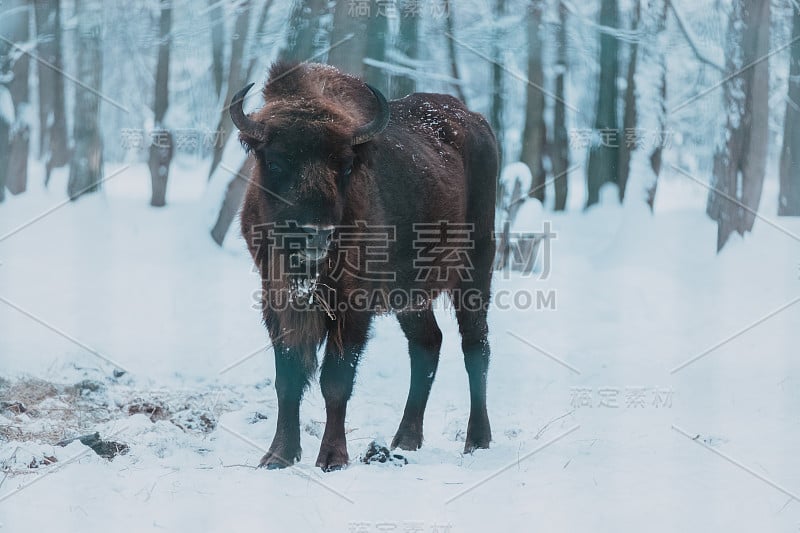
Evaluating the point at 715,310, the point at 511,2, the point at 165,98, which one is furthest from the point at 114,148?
the point at 715,310

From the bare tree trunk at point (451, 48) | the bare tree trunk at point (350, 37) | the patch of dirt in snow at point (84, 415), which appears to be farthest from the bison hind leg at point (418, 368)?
the bare tree trunk at point (451, 48)

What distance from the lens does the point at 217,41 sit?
1334 cm

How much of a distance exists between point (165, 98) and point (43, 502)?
11209mm

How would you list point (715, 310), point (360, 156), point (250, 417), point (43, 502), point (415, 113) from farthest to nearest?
1. point (715, 310)
2. point (415, 113)
3. point (250, 417)
4. point (360, 156)
5. point (43, 502)

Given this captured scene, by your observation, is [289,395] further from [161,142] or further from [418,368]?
[161,142]

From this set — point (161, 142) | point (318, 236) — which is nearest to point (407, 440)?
point (318, 236)

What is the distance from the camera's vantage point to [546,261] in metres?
11.6

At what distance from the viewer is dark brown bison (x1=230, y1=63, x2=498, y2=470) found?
4969 mm

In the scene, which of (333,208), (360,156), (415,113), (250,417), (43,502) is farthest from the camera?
(415,113)

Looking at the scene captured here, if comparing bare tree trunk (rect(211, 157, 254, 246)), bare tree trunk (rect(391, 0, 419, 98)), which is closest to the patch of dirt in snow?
bare tree trunk (rect(391, 0, 419, 98))

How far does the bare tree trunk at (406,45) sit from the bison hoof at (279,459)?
533 centimetres

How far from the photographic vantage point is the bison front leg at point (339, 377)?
16.8ft

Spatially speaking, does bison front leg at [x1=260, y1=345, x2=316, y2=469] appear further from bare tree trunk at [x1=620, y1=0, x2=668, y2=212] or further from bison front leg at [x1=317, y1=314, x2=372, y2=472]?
bare tree trunk at [x1=620, y1=0, x2=668, y2=212]

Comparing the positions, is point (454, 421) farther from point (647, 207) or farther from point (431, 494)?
point (647, 207)
